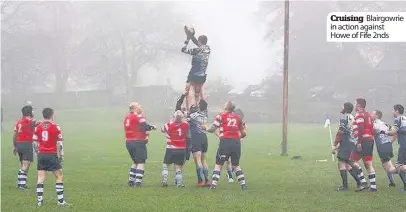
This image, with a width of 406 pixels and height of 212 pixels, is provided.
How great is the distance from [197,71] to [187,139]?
221cm

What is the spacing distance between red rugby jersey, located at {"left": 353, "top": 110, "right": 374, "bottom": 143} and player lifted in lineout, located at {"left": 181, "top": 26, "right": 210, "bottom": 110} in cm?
491

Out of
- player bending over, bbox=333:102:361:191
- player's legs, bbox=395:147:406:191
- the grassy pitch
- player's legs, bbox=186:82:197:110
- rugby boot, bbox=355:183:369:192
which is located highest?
player's legs, bbox=186:82:197:110

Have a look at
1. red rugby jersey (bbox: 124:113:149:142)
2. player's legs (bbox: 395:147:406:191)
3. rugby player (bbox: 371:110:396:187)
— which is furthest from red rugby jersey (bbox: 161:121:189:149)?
player's legs (bbox: 395:147:406:191)

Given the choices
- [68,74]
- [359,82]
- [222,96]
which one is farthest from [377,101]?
[68,74]

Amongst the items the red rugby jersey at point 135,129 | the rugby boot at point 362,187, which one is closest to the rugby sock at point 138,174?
the red rugby jersey at point 135,129

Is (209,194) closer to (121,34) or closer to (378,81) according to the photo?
(378,81)

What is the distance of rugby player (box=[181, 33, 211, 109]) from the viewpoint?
17750 millimetres

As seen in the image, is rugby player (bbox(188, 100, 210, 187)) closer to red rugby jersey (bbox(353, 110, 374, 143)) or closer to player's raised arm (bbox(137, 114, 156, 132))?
player's raised arm (bbox(137, 114, 156, 132))

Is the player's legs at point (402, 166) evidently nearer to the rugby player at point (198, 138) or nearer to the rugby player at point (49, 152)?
the rugby player at point (198, 138)

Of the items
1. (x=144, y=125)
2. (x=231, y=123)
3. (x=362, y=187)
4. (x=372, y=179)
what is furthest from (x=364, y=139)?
(x=144, y=125)

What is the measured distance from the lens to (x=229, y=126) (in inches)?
634

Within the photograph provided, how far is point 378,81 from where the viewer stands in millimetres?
70875

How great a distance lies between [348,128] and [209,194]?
4.34 metres

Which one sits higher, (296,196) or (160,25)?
(160,25)
